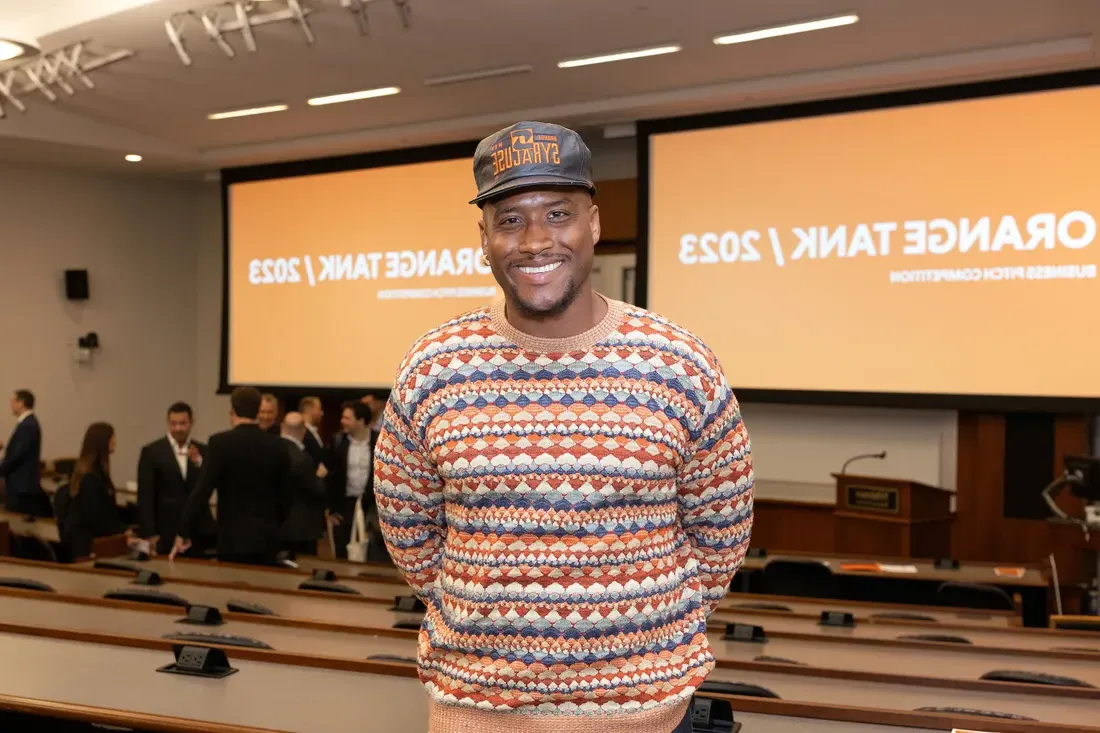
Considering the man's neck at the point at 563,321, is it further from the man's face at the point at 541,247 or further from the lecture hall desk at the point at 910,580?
the lecture hall desk at the point at 910,580

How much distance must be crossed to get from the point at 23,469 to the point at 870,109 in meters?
7.33

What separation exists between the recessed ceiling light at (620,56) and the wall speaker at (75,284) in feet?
20.9

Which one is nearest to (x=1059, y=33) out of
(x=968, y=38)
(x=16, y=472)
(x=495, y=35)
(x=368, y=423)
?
(x=968, y=38)

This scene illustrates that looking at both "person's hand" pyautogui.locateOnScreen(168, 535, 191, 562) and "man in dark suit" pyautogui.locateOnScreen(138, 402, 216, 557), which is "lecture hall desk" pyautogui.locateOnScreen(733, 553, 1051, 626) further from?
"man in dark suit" pyautogui.locateOnScreen(138, 402, 216, 557)

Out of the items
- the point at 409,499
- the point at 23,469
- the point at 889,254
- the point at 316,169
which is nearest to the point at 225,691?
the point at 409,499

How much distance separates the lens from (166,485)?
21.0 feet

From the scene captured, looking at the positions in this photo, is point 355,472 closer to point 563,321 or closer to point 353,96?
point 353,96

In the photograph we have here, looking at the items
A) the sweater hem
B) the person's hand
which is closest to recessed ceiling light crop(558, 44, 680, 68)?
the person's hand

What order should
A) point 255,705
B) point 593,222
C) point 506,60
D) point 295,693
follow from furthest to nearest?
1. point 506,60
2. point 295,693
3. point 255,705
4. point 593,222

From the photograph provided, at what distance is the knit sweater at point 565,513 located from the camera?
4.73 feet

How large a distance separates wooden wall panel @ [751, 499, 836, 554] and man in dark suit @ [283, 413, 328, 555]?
339 centimetres

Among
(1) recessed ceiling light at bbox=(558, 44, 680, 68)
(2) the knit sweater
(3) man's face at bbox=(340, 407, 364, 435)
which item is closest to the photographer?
(2) the knit sweater

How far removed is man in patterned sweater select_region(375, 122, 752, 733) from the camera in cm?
144

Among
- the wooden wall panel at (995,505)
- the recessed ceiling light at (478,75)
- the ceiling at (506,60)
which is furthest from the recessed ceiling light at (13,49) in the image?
the wooden wall panel at (995,505)
